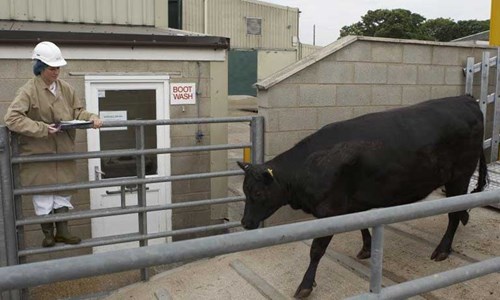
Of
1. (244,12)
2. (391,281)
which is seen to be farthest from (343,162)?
(244,12)

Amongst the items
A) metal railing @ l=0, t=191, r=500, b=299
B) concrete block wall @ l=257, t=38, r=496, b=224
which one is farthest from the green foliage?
metal railing @ l=0, t=191, r=500, b=299

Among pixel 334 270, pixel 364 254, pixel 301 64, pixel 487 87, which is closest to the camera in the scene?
pixel 334 270

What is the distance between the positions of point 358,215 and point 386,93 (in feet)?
13.6

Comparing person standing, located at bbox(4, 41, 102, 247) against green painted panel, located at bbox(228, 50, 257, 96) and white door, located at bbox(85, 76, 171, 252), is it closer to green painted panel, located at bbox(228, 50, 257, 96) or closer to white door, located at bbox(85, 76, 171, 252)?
white door, located at bbox(85, 76, 171, 252)

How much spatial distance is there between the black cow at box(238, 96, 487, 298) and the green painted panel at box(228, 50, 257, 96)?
2270 cm

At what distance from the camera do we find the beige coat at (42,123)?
3.79 m

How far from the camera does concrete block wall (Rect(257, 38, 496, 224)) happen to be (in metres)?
5.16

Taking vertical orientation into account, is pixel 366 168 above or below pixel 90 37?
below

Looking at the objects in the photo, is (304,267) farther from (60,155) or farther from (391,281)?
(60,155)

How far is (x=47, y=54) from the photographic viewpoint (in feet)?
12.7

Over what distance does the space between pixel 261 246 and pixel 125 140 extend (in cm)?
469

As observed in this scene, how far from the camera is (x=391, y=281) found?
12.8ft

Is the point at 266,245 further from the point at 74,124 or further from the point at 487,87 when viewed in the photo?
the point at 487,87

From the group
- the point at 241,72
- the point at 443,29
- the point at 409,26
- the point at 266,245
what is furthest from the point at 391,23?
the point at 266,245
